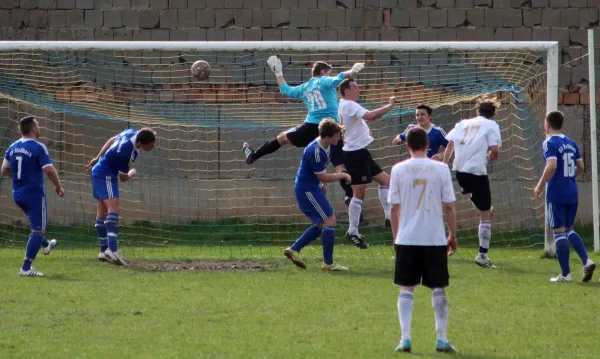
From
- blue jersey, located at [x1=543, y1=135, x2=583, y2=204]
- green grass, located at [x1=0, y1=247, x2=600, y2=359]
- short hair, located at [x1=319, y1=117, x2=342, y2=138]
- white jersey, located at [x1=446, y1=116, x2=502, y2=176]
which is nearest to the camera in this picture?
green grass, located at [x1=0, y1=247, x2=600, y2=359]

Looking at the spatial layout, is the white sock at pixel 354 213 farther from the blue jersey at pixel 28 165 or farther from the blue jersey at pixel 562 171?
the blue jersey at pixel 28 165

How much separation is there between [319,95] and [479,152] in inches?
85.9

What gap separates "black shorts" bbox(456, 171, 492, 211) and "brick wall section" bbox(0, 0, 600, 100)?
5.18 meters

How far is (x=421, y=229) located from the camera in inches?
278

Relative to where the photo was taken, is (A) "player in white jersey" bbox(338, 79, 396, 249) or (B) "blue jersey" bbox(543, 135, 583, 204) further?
(A) "player in white jersey" bbox(338, 79, 396, 249)

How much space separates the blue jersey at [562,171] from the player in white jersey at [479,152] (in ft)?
4.48

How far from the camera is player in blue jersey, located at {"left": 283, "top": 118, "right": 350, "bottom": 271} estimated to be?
11.2m

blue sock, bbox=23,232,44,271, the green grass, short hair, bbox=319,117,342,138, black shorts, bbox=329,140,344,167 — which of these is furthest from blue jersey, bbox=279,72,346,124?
blue sock, bbox=23,232,44,271

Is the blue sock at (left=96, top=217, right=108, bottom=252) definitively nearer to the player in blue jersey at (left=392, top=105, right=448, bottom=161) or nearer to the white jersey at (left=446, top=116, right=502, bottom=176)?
the player in blue jersey at (left=392, top=105, right=448, bottom=161)

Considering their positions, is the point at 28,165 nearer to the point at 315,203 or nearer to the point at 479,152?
the point at 315,203

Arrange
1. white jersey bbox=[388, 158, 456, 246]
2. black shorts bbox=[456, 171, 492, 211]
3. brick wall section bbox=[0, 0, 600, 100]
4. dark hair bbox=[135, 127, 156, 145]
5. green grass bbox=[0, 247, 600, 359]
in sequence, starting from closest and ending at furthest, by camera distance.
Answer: white jersey bbox=[388, 158, 456, 246] < green grass bbox=[0, 247, 600, 359] < dark hair bbox=[135, 127, 156, 145] < black shorts bbox=[456, 171, 492, 211] < brick wall section bbox=[0, 0, 600, 100]

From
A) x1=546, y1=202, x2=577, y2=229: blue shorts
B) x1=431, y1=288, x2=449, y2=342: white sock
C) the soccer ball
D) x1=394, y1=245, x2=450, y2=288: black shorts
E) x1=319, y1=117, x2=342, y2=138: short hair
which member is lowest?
x1=431, y1=288, x2=449, y2=342: white sock

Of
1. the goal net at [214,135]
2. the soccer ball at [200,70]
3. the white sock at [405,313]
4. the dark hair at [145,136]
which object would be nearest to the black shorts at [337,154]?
the soccer ball at [200,70]

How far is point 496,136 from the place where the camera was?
11.9 metres
